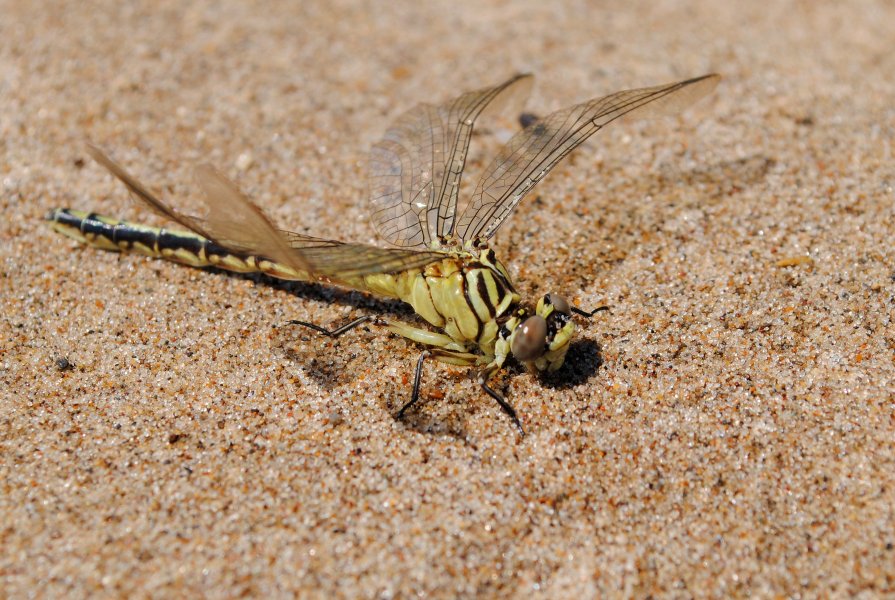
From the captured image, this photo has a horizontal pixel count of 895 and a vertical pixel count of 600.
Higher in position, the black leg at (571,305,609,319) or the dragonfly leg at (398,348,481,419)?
the dragonfly leg at (398,348,481,419)

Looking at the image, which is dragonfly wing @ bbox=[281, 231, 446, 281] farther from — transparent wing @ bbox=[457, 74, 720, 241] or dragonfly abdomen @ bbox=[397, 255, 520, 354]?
transparent wing @ bbox=[457, 74, 720, 241]

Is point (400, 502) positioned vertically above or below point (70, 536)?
below

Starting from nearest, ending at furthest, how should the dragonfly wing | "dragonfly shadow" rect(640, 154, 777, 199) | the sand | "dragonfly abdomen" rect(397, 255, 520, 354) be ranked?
1. the sand
2. the dragonfly wing
3. "dragonfly abdomen" rect(397, 255, 520, 354)
4. "dragonfly shadow" rect(640, 154, 777, 199)

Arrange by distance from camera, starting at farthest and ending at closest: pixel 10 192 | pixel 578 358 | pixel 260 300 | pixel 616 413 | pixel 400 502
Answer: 1. pixel 10 192
2. pixel 260 300
3. pixel 578 358
4. pixel 616 413
5. pixel 400 502

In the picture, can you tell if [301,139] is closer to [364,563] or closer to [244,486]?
[244,486]

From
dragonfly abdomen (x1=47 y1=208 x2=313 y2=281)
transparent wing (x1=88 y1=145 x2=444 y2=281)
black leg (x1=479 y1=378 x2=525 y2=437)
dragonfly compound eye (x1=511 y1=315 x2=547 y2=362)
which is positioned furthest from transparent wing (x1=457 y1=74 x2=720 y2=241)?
dragonfly abdomen (x1=47 y1=208 x2=313 y2=281)

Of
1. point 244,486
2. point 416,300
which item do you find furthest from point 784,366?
point 244,486

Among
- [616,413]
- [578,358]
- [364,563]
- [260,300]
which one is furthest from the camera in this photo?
[260,300]

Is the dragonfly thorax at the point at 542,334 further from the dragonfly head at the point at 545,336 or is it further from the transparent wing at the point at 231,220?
the transparent wing at the point at 231,220
